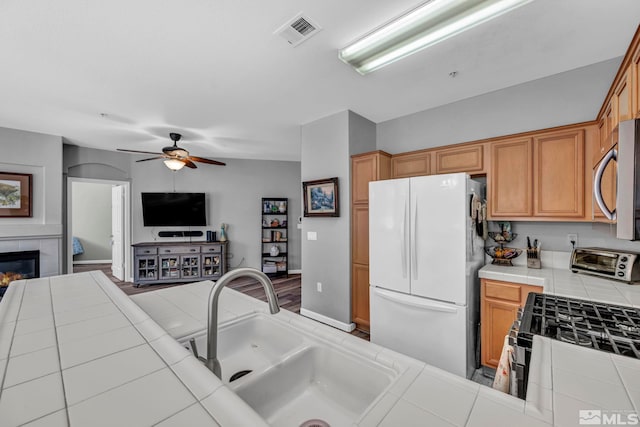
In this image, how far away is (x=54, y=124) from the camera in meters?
3.47

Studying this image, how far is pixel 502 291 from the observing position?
7.00ft

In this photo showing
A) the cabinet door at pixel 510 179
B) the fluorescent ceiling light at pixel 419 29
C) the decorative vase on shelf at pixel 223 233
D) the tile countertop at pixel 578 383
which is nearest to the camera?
the tile countertop at pixel 578 383

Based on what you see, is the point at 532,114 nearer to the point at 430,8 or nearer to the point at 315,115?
the point at 430,8

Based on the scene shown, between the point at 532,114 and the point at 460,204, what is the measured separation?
1.27 m

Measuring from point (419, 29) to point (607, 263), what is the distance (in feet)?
7.02

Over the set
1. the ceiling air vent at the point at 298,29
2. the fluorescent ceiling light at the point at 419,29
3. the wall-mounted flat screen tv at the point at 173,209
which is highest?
the ceiling air vent at the point at 298,29

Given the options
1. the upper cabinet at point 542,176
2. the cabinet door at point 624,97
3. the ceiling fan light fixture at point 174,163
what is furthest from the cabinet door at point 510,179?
the ceiling fan light fixture at point 174,163

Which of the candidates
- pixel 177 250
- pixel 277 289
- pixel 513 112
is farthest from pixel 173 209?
pixel 513 112

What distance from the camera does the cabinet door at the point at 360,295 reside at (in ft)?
9.76

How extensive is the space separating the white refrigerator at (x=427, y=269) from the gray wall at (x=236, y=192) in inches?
148

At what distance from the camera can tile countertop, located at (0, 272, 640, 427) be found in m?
0.50

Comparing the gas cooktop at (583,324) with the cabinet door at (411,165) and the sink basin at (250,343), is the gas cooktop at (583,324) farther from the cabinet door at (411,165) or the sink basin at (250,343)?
the cabinet door at (411,165)

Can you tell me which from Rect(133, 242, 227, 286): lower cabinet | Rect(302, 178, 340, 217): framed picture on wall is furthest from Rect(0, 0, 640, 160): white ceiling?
Rect(133, 242, 227, 286): lower cabinet

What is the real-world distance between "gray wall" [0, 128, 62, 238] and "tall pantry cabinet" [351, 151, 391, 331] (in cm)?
426
